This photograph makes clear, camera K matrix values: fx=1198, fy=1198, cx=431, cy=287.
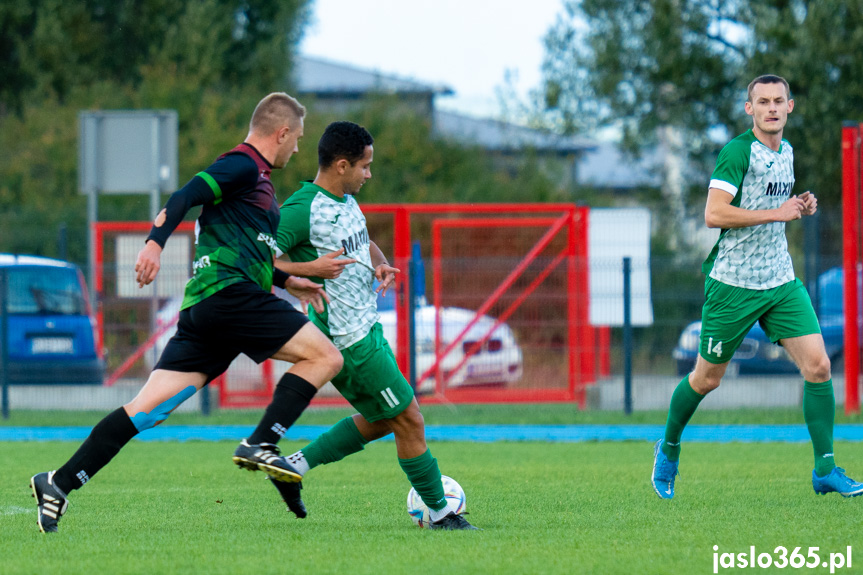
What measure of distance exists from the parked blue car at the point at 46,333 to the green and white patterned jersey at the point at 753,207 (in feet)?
29.4

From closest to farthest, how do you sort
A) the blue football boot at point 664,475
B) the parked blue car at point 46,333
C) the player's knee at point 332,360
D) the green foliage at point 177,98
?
the player's knee at point 332,360
the blue football boot at point 664,475
the parked blue car at point 46,333
the green foliage at point 177,98

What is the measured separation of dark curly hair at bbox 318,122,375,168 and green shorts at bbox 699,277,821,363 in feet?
7.18

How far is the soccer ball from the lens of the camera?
5652mm

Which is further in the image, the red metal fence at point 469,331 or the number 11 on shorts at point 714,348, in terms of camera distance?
the red metal fence at point 469,331

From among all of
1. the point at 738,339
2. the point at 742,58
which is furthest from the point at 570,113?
the point at 738,339

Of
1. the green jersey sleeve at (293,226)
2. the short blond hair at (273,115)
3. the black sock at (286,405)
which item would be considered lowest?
the black sock at (286,405)

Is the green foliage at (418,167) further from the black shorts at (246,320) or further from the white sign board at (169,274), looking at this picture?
the black shorts at (246,320)

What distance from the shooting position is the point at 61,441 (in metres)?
11.3

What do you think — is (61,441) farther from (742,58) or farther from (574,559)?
(742,58)

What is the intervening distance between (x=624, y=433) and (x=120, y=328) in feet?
19.4

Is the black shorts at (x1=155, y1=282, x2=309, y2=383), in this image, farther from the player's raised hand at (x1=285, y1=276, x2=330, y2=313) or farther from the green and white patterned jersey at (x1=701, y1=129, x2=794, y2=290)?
the green and white patterned jersey at (x1=701, y1=129, x2=794, y2=290)

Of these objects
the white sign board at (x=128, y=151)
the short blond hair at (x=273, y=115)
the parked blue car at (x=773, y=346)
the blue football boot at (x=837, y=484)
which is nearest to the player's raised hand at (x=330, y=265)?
the short blond hair at (x=273, y=115)

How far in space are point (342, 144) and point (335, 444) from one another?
1.44 metres

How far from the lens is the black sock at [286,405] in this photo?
5125 millimetres
